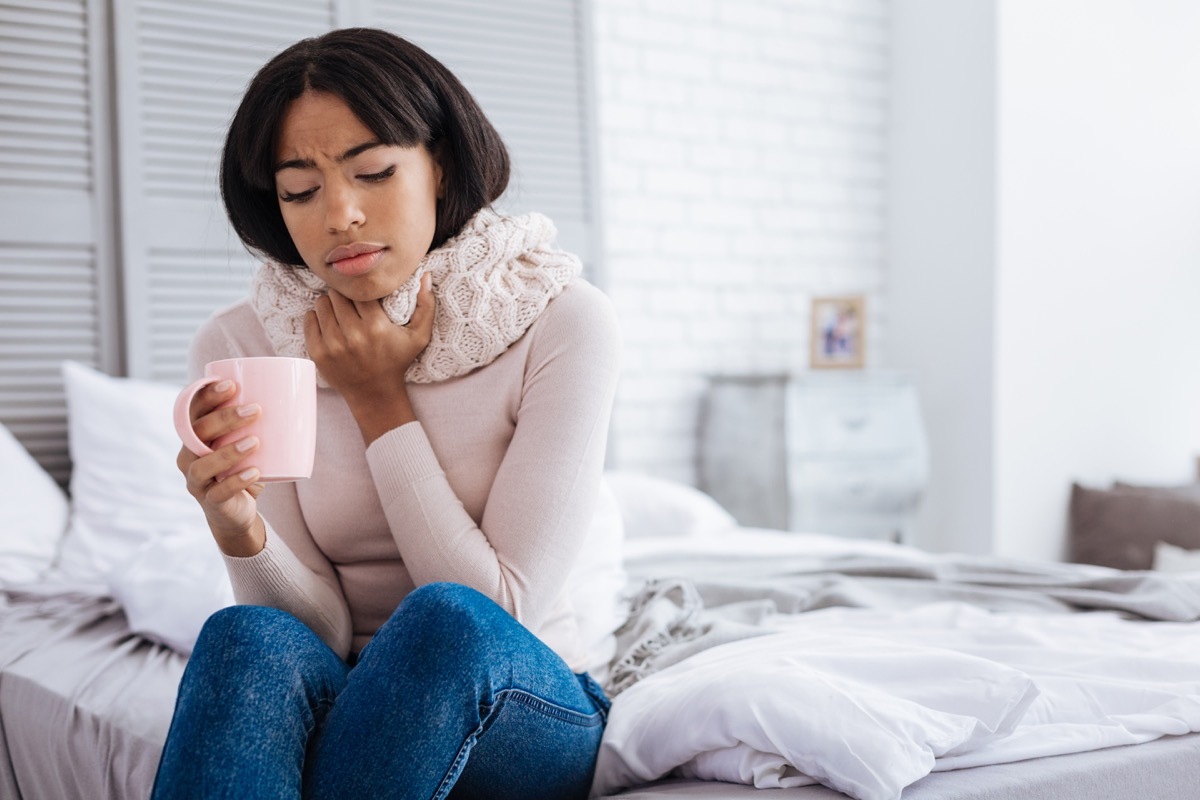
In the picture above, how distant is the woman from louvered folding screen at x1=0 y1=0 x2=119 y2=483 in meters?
1.31

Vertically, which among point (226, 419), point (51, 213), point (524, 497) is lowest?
point (524, 497)

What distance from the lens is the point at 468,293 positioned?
4.09ft

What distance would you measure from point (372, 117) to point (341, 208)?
0.32 ft

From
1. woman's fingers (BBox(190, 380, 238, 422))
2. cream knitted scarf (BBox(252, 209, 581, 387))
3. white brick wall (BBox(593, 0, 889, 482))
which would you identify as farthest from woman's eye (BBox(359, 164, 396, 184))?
white brick wall (BBox(593, 0, 889, 482))

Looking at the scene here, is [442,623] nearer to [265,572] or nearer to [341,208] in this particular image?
[265,572]

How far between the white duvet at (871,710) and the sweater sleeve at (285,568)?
31cm

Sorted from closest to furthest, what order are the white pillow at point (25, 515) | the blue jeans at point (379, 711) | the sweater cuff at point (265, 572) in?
the blue jeans at point (379, 711), the sweater cuff at point (265, 572), the white pillow at point (25, 515)

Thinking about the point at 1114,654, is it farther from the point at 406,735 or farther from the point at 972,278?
the point at 972,278

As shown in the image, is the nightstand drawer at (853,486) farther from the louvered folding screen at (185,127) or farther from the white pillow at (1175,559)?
the louvered folding screen at (185,127)

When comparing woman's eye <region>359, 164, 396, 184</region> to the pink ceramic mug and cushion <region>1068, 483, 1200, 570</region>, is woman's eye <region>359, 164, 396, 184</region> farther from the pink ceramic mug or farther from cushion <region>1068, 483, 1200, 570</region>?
cushion <region>1068, 483, 1200, 570</region>

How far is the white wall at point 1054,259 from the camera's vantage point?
350 cm

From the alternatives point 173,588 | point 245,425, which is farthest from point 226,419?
point 173,588

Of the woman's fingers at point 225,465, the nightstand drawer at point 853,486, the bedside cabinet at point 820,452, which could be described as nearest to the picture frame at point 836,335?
the bedside cabinet at point 820,452

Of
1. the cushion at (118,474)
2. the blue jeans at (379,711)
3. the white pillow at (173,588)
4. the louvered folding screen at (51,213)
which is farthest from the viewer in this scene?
the louvered folding screen at (51,213)
